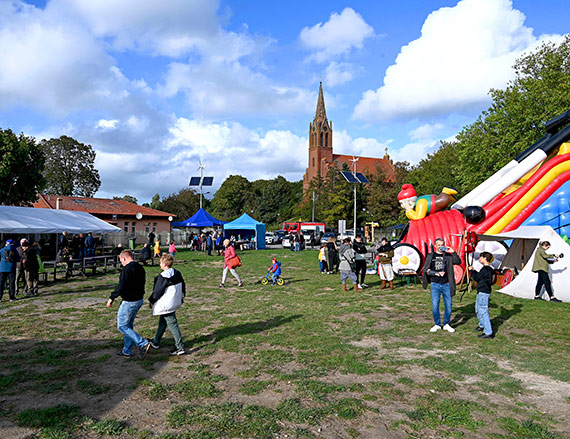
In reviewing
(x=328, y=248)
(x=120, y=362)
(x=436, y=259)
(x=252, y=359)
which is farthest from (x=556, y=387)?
(x=328, y=248)

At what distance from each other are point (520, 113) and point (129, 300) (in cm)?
2678

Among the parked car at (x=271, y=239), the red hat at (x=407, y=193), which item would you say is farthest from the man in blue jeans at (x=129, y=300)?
the parked car at (x=271, y=239)

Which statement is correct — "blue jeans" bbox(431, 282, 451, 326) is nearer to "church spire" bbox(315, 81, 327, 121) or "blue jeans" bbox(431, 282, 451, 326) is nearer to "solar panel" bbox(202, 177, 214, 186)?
"solar panel" bbox(202, 177, 214, 186)

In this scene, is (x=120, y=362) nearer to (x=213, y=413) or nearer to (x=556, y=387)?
(x=213, y=413)

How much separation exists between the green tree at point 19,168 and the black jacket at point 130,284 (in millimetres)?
27825

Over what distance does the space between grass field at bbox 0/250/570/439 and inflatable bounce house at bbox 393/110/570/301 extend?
11.1ft

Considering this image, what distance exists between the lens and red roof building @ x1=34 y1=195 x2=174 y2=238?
4262 centimetres

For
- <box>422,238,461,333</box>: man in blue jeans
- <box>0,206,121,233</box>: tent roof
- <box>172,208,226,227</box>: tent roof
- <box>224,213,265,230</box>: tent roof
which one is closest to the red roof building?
<box>172,208,226,227</box>: tent roof

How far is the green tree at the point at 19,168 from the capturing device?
28625 mm

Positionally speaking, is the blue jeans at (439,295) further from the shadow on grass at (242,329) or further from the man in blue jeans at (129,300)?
the man in blue jeans at (129,300)

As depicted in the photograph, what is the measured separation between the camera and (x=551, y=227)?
12.2m

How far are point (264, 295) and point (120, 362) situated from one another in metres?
6.26

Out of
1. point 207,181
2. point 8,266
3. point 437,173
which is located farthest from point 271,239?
point 8,266

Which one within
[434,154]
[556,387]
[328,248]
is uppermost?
[434,154]
